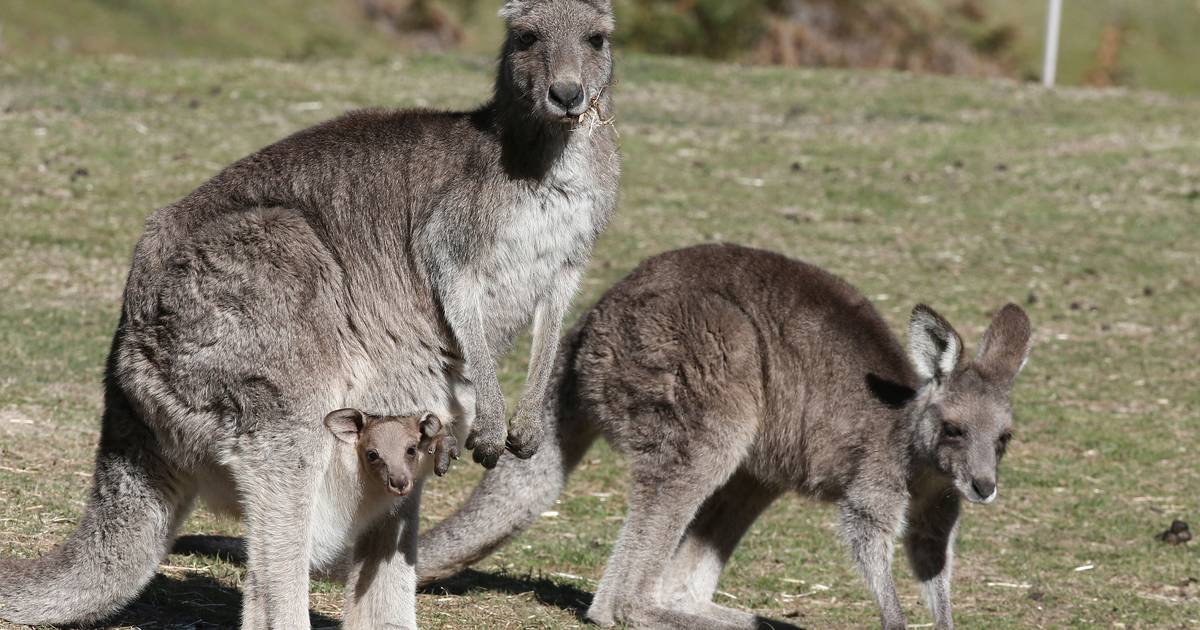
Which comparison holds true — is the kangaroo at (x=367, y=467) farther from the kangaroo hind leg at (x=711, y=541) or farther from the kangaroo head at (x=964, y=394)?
the kangaroo head at (x=964, y=394)

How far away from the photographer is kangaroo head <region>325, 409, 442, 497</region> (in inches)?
176

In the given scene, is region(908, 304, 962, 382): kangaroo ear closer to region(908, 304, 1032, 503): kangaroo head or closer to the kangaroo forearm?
region(908, 304, 1032, 503): kangaroo head

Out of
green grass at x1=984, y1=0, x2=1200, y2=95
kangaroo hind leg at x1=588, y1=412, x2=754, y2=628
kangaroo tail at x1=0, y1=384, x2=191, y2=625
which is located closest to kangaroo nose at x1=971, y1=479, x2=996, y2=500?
kangaroo hind leg at x1=588, y1=412, x2=754, y2=628

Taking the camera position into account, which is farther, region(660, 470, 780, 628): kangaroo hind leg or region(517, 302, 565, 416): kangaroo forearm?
region(660, 470, 780, 628): kangaroo hind leg

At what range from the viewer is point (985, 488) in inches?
212

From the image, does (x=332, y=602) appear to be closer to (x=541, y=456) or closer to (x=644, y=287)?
(x=541, y=456)

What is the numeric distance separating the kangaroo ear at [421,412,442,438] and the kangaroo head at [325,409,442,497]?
8 cm

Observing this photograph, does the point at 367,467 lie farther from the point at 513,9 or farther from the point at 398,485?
the point at 513,9

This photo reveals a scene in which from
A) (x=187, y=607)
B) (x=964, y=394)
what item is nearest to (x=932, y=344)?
(x=964, y=394)

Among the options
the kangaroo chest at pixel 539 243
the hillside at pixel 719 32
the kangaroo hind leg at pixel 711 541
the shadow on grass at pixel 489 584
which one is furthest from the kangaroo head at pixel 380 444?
the hillside at pixel 719 32

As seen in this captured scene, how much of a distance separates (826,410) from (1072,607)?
132 centimetres

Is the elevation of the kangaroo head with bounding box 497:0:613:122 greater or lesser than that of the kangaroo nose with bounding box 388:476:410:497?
greater

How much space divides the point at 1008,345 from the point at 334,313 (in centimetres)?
249

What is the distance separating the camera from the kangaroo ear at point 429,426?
4668 mm
